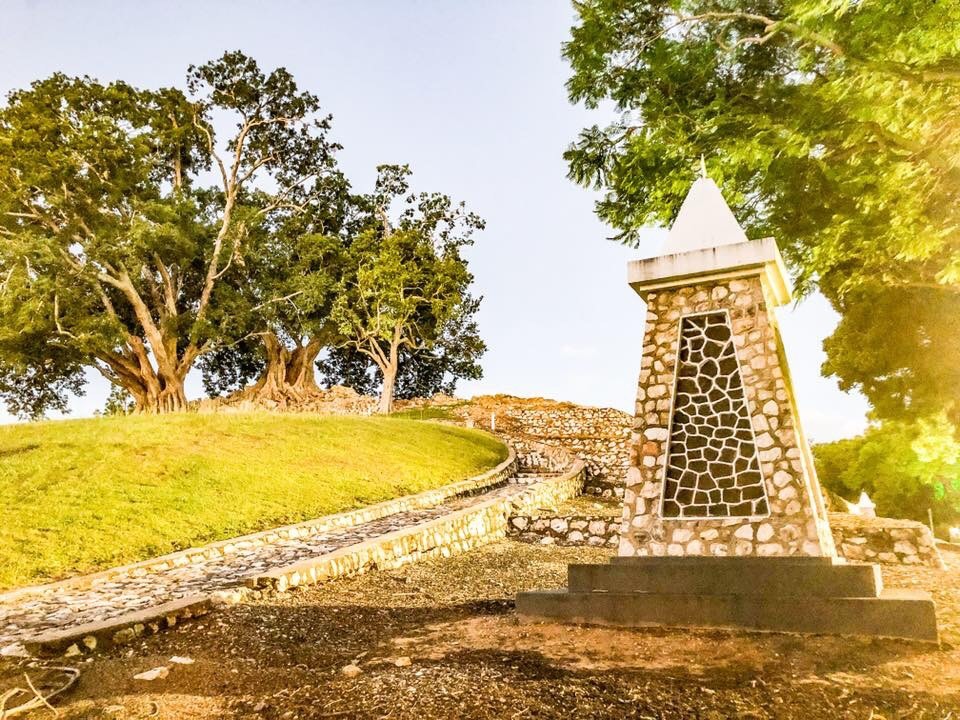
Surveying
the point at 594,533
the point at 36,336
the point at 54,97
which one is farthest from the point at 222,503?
the point at 54,97

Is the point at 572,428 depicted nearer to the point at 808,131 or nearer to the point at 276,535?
the point at 276,535

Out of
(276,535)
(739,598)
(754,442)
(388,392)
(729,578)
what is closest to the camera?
(739,598)

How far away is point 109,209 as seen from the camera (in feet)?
91.4

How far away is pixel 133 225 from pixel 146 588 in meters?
22.6

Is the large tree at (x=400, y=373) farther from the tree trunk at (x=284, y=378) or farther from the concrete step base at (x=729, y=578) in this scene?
the concrete step base at (x=729, y=578)

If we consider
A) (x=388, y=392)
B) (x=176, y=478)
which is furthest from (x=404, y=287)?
(x=176, y=478)

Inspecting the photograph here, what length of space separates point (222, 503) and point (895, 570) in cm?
1184

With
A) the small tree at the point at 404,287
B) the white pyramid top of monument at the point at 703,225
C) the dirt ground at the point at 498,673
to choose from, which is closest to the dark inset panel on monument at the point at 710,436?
the white pyramid top of monument at the point at 703,225

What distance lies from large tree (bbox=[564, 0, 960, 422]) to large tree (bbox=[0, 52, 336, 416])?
2162 centimetres

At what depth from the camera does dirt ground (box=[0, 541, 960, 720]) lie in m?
4.29

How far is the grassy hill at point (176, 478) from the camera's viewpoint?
9648 millimetres

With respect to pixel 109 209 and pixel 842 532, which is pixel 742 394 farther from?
pixel 109 209

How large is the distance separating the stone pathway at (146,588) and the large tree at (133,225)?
776 inches

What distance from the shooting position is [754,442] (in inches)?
255
